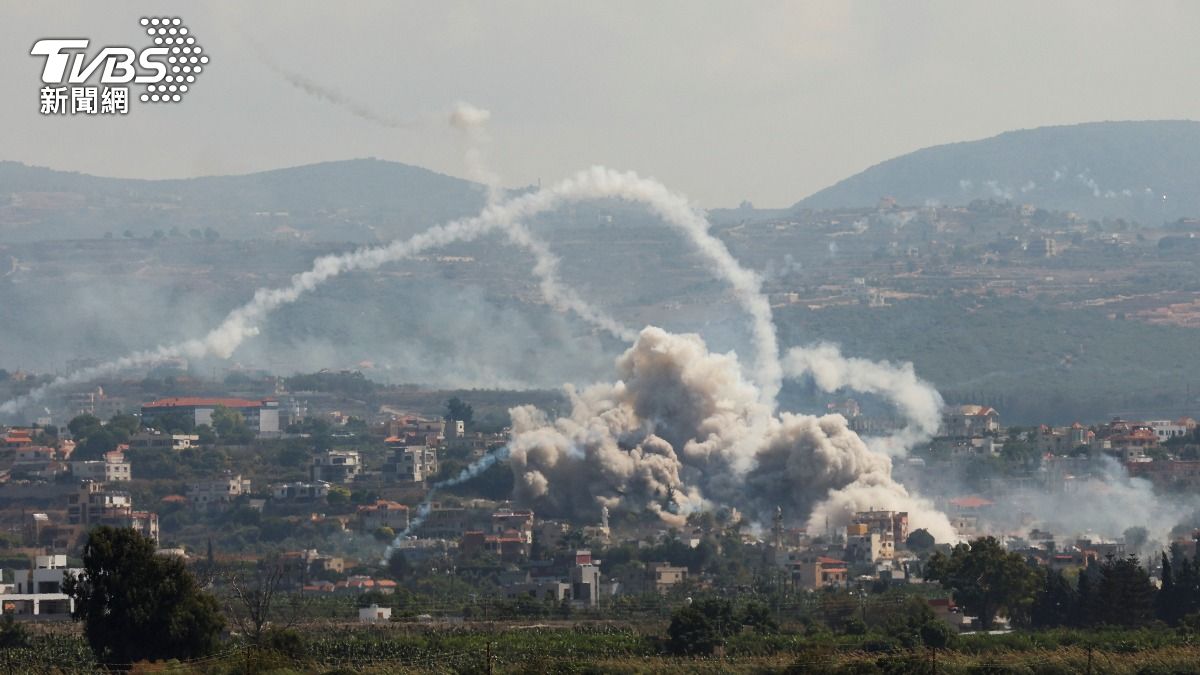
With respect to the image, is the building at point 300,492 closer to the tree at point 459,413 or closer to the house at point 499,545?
the house at point 499,545

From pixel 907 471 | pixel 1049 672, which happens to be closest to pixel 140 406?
pixel 907 471

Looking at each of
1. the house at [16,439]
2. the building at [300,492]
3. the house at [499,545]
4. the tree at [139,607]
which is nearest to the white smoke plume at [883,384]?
the building at [300,492]

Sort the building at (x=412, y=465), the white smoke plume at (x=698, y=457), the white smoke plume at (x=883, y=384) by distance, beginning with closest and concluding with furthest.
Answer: the white smoke plume at (x=698, y=457)
the building at (x=412, y=465)
the white smoke plume at (x=883, y=384)

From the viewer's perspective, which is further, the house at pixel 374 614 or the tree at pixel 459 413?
the tree at pixel 459 413

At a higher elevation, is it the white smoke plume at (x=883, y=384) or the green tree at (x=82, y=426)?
the white smoke plume at (x=883, y=384)

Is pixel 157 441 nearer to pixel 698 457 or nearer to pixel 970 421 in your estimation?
pixel 698 457

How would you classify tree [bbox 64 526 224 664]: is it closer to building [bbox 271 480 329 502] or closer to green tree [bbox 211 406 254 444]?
building [bbox 271 480 329 502]

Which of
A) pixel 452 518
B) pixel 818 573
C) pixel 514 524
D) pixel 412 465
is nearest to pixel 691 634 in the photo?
pixel 818 573

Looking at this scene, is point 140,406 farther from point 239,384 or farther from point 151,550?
point 151,550

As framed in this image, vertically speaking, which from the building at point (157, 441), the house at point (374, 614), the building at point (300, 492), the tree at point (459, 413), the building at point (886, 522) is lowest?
the house at point (374, 614)
